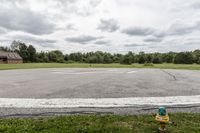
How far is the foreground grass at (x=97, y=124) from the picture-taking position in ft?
11.9

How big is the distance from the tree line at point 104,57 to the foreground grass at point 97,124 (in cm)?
7519

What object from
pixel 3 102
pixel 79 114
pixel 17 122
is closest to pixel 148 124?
pixel 79 114

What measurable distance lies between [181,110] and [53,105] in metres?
3.54

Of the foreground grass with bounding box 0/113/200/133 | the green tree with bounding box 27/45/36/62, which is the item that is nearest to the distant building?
the green tree with bounding box 27/45/36/62

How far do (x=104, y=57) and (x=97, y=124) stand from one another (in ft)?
274

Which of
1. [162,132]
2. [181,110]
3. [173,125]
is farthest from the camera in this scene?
[181,110]

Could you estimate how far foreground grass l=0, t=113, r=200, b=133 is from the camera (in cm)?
363

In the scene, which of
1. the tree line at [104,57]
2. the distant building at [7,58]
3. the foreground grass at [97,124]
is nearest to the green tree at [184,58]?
the tree line at [104,57]

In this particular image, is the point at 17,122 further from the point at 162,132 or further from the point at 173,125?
the point at 173,125

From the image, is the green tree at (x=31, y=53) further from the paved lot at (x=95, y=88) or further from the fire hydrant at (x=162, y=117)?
the fire hydrant at (x=162, y=117)

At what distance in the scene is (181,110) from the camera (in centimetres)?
520

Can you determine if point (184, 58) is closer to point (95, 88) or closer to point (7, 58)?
point (7, 58)

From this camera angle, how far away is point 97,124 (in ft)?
13.0

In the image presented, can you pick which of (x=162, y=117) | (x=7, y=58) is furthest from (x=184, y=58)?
(x=162, y=117)
